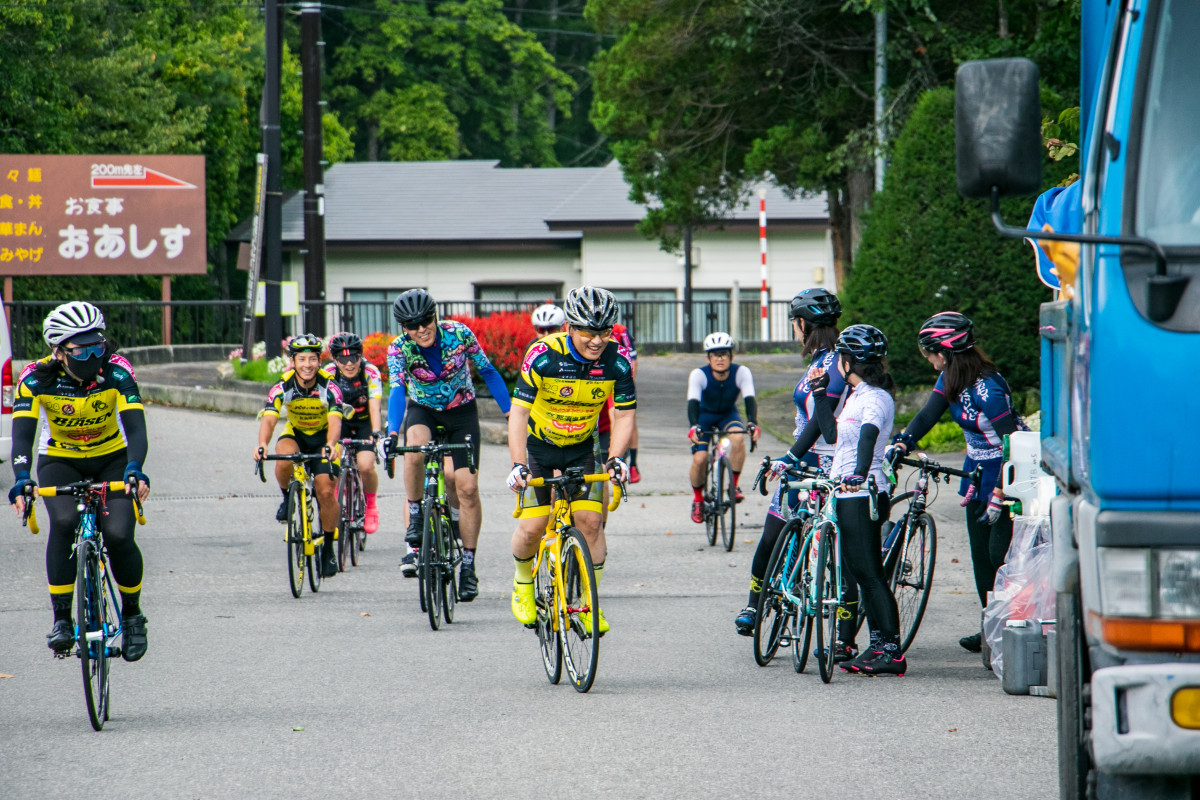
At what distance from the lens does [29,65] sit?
1276 inches

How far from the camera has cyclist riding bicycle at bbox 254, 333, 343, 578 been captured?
10344 millimetres

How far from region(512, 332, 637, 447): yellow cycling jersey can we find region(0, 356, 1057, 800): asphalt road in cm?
124

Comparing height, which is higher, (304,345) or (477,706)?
(304,345)

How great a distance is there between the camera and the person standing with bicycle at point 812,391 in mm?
7945

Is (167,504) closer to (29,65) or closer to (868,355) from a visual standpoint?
(868,355)

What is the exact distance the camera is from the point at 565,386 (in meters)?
7.58

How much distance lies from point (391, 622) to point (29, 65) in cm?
2744

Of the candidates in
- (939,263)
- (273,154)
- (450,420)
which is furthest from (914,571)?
(273,154)

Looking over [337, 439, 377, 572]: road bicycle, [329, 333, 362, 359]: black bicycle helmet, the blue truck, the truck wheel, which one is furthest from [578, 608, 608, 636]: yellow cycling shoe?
[329, 333, 362, 359]: black bicycle helmet

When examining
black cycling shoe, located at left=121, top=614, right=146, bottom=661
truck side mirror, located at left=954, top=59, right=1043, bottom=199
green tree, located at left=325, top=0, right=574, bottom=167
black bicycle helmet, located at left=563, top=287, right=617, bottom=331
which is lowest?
black cycling shoe, located at left=121, top=614, right=146, bottom=661

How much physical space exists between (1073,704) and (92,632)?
13.5 ft

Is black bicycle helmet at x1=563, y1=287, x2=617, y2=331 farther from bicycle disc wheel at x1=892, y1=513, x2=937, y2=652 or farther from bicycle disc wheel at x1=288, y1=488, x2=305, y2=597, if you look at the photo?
bicycle disc wheel at x1=288, y1=488, x2=305, y2=597

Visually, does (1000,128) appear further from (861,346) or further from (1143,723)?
(861,346)

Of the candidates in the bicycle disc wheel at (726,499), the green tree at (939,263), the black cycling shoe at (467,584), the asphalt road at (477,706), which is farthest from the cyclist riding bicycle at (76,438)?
the green tree at (939,263)
